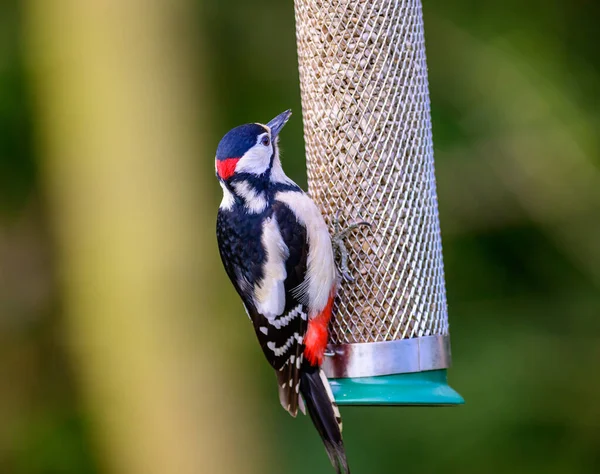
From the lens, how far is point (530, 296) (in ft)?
19.1

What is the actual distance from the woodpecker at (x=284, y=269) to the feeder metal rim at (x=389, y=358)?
0.24ft

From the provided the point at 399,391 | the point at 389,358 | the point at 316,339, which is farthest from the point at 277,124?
the point at 399,391

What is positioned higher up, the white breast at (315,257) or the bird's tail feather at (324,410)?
the white breast at (315,257)

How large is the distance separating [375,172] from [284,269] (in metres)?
0.45

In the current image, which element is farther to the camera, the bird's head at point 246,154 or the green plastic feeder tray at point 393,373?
the bird's head at point 246,154

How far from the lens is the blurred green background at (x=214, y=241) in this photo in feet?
18.3

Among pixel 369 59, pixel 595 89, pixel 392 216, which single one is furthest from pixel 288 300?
pixel 595 89

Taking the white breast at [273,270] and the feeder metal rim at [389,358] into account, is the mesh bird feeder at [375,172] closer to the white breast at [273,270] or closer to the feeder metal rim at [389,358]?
the feeder metal rim at [389,358]

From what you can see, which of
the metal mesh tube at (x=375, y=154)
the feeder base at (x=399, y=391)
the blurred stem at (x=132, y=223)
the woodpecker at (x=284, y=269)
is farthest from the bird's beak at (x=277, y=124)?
the blurred stem at (x=132, y=223)

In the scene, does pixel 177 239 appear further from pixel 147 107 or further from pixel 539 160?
pixel 539 160

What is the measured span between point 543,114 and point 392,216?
2507 mm

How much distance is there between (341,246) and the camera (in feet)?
11.2

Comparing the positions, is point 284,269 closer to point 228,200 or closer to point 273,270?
point 273,270

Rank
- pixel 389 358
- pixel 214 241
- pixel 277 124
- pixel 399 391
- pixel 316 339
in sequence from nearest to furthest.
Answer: pixel 399 391, pixel 389 358, pixel 316 339, pixel 277 124, pixel 214 241
